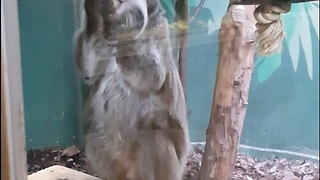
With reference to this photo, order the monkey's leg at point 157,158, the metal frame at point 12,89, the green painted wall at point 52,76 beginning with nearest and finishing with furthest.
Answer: the metal frame at point 12,89 < the green painted wall at point 52,76 < the monkey's leg at point 157,158

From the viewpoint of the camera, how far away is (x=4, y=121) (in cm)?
47

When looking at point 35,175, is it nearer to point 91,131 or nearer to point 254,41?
point 91,131

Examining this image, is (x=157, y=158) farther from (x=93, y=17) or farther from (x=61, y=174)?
(x=93, y=17)

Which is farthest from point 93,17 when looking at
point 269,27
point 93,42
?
point 269,27

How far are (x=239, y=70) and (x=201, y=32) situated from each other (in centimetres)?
12

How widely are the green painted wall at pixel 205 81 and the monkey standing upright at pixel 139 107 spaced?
0.03 metres

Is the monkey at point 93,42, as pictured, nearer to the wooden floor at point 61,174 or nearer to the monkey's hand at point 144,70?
the monkey's hand at point 144,70

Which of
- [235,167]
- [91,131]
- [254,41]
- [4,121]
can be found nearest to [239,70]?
[254,41]

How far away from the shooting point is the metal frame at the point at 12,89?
47cm

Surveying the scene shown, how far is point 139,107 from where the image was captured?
918 mm

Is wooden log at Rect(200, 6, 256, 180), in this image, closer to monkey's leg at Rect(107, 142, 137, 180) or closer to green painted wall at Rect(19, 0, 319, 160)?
green painted wall at Rect(19, 0, 319, 160)

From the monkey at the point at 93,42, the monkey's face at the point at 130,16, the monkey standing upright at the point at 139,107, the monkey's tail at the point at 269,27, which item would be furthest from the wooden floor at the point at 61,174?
the monkey's tail at the point at 269,27

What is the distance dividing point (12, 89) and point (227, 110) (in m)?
0.53

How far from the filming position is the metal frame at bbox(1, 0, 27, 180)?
1.56ft
